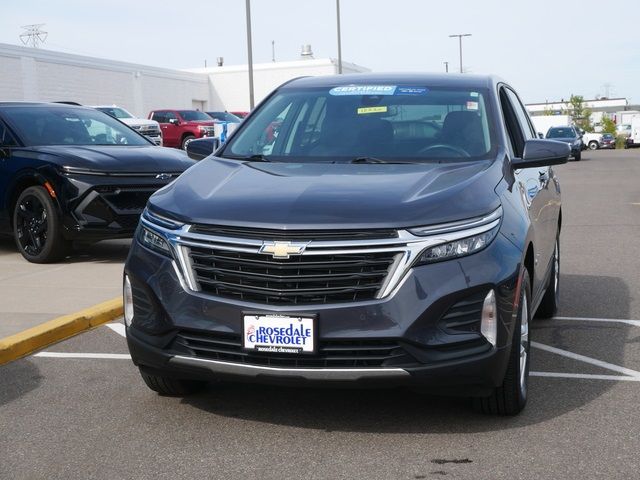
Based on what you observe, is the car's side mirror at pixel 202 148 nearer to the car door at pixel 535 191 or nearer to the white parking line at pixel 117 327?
the white parking line at pixel 117 327

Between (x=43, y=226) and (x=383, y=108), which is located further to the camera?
(x=43, y=226)


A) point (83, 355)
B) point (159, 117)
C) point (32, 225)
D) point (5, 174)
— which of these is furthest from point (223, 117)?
point (83, 355)

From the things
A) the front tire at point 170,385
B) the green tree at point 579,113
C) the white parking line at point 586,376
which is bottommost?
the green tree at point 579,113

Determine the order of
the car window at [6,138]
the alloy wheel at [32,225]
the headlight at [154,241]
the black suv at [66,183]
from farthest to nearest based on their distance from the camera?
the car window at [6,138], the alloy wheel at [32,225], the black suv at [66,183], the headlight at [154,241]

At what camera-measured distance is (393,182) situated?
5.01 meters

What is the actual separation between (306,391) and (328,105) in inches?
70.7

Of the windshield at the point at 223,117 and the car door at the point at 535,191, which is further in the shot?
the windshield at the point at 223,117

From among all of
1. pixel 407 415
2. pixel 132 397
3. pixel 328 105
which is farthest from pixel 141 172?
pixel 407 415

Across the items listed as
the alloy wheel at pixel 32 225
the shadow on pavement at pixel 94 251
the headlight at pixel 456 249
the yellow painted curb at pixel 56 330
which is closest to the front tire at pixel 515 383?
the headlight at pixel 456 249

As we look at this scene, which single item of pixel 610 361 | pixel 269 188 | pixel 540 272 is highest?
pixel 269 188

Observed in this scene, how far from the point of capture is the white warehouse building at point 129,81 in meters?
42.0

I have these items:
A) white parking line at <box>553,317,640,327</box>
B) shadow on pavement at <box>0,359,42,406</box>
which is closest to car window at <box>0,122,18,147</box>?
shadow on pavement at <box>0,359,42,406</box>

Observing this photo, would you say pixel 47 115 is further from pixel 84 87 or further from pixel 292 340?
pixel 84 87

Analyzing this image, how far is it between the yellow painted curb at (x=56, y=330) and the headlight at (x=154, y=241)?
1752 millimetres
